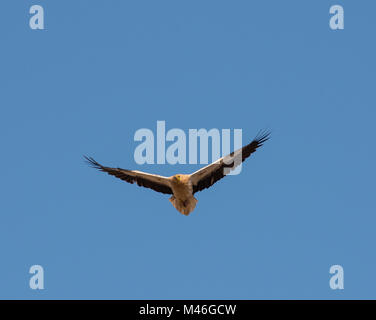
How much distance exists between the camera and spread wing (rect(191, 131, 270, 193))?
867 inches

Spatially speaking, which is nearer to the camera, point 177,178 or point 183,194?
point 177,178

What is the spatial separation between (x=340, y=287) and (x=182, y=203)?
15.4ft

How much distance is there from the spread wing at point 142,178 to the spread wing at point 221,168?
0.86 m

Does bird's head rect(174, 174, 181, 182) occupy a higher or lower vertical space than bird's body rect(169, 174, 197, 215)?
higher

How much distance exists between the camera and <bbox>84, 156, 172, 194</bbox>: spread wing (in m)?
22.6

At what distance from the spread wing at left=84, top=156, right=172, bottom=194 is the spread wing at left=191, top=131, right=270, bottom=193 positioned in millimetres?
859

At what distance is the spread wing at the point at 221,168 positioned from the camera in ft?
72.2

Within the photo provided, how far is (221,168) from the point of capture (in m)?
22.1

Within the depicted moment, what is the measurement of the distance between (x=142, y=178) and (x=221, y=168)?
7.63 feet

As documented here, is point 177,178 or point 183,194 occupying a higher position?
point 177,178
